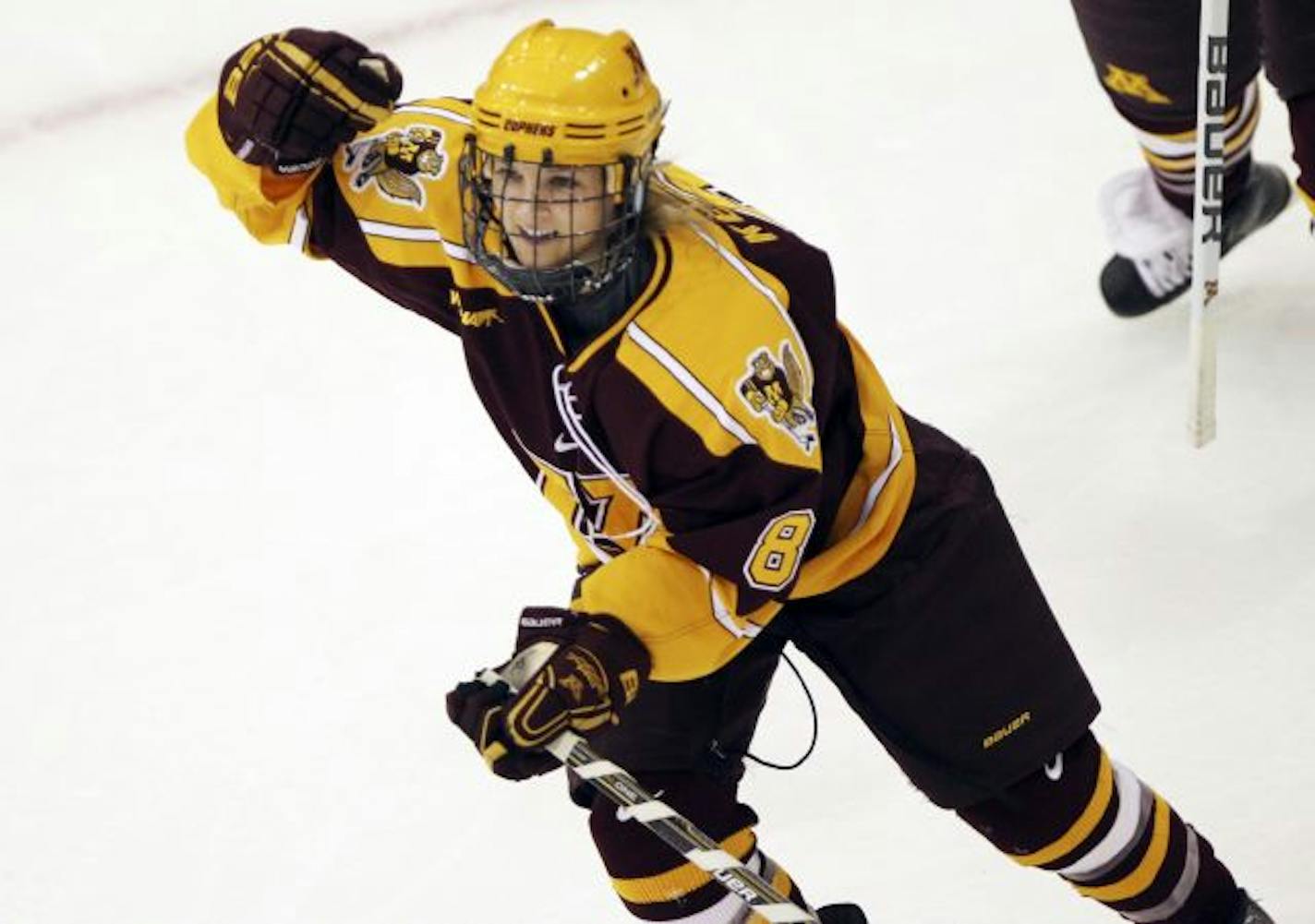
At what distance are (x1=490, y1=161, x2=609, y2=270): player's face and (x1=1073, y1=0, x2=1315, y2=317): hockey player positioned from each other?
4.24ft

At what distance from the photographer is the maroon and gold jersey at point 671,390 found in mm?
1923

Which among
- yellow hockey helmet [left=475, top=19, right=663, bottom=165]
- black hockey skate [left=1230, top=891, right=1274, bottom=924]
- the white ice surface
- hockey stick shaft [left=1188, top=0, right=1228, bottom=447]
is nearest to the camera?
yellow hockey helmet [left=475, top=19, right=663, bottom=165]

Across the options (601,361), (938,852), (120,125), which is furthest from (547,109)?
(120,125)

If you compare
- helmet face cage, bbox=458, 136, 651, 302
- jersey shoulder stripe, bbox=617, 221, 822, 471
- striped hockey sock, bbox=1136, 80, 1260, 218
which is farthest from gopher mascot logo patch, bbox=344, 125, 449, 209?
striped hockey sock, bbox=1136, 80, 1260, 218

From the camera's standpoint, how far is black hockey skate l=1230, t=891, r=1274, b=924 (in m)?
2.28

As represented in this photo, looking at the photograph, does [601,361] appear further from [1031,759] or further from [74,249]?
[74,249]

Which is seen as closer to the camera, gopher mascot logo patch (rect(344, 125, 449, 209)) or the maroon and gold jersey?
the maroon and gold jersey

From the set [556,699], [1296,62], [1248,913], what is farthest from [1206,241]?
[556,699]

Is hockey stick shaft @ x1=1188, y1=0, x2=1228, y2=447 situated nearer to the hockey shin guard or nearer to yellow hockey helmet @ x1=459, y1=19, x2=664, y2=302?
the hockey shin guard

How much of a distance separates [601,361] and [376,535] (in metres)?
1.34

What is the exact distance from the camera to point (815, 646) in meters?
2.21

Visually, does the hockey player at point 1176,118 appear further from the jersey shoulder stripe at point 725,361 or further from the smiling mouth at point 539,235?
the smiling mouth at point 539,235

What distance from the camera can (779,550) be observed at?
195 centimetres

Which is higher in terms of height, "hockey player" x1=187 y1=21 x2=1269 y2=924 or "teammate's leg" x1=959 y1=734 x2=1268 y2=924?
"hockey player" x1=187 y1=21 x2=1269 y2=924
